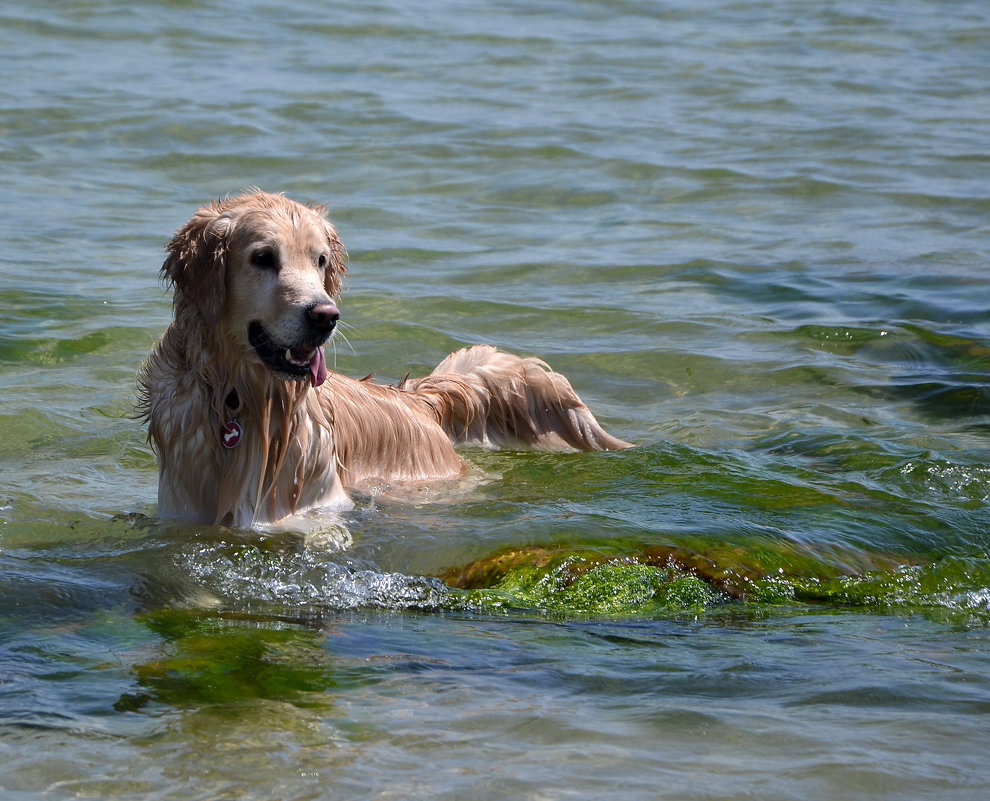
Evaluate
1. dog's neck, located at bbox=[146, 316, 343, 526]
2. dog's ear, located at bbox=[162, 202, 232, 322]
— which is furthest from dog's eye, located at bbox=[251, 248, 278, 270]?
dog's neck, located at bbox=[146, 316, 343, 526]

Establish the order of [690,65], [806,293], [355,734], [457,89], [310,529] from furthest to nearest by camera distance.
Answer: [690,65], [457,89], [806,293], [310,529], [355,734]

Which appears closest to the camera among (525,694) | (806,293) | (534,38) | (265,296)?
(525,694)

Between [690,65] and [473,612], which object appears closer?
[473,612]

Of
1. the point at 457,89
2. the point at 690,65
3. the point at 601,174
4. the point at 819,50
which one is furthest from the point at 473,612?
the point at 819,50

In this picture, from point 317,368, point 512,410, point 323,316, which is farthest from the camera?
point 512,410

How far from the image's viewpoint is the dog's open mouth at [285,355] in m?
6.56

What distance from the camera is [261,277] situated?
6.55m

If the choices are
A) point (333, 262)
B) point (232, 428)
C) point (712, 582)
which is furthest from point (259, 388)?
point (712, 582)

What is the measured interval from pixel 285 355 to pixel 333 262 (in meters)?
0.62

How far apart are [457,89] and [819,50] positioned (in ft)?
23.2

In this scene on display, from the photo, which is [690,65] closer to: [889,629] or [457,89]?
[457,89]

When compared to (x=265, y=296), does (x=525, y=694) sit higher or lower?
lower

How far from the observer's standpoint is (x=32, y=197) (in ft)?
47.0

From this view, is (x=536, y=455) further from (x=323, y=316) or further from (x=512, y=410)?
(x=323, y=316)
